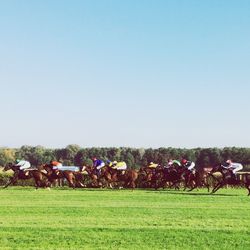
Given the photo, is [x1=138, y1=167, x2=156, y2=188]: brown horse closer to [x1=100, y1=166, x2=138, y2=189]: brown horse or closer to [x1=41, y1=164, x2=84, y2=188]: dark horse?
[x1=100, y1=166, x2=138, y2=189]: brown horse

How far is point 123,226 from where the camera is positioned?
1101 centimetres

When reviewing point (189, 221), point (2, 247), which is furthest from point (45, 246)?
point (189, 221)

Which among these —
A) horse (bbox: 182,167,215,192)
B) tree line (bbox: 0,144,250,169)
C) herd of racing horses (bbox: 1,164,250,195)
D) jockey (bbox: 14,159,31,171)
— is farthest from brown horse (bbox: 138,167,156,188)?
tree line (bbox: 0,144,250,169)

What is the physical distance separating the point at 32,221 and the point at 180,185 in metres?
18.8

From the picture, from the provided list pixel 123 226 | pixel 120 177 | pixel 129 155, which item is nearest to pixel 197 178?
pixel 120 177

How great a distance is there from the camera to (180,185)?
30000mm

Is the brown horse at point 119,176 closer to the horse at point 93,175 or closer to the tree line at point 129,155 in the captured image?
the horse at point 93,175

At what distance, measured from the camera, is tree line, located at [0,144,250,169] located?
61.3 metres

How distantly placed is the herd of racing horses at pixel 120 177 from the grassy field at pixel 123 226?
10376mm

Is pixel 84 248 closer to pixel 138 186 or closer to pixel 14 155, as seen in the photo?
pixel 138 186

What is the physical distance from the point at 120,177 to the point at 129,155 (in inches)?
1462

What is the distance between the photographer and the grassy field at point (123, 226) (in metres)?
9.24

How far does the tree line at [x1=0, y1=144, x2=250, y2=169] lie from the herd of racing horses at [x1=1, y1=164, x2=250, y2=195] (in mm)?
30567

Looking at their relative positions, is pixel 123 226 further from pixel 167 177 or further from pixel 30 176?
pixel 30 176
